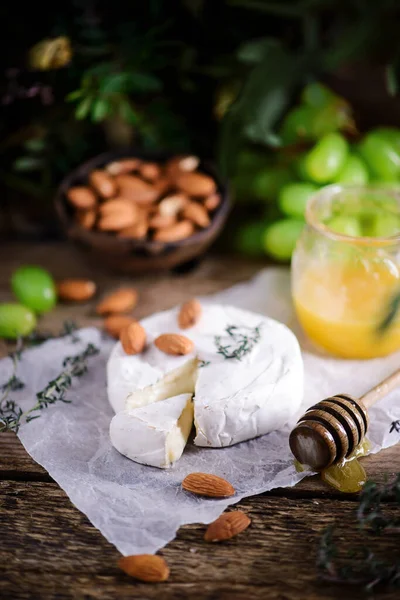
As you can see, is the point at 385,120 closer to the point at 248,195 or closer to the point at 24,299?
the point at 248,195

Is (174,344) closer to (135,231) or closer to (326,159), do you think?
(135,231)

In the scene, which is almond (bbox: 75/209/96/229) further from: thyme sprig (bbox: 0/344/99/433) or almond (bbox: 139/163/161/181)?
thyme sprig (bbox: 0/344/99/433)

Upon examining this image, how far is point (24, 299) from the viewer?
1602 millimetres

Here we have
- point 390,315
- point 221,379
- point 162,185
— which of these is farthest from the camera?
point 162,185

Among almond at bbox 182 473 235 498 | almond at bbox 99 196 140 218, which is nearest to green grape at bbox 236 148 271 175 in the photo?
almond at bbox 99 196 140 218

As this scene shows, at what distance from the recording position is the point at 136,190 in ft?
5.36

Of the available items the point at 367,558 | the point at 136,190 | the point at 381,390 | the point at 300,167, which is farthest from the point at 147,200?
the point at 367,558

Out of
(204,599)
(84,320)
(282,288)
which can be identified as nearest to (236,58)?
(282,288)

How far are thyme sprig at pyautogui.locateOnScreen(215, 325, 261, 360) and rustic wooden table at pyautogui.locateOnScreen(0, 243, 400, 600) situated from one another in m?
0.25

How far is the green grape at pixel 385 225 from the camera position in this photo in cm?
147

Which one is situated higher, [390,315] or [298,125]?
[298,125]

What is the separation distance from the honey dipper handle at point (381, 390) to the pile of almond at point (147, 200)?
0.56m

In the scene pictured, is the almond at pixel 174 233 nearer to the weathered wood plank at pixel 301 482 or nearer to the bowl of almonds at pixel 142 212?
the bowl of almonds at pixel 142 212

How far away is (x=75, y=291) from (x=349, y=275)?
64 cm
